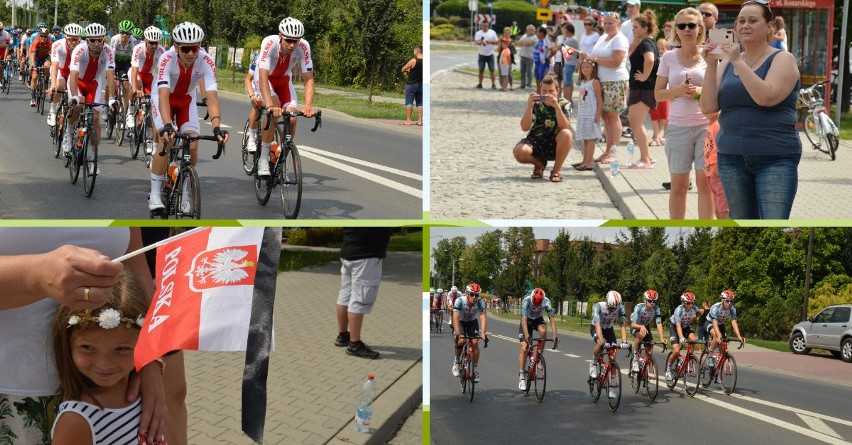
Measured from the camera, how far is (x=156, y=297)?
3133 mm

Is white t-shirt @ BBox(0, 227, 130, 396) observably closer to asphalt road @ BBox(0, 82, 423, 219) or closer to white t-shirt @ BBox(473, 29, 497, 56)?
asphalt road @ BBox(0, 82, 423, 219)

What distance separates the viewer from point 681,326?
384 cm

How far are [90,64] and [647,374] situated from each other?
5901 millimetres

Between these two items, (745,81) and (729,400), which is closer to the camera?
(729,400)

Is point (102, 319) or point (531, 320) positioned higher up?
point (102, 319)

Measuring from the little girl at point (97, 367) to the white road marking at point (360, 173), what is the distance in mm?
3588

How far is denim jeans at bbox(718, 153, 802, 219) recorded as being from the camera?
4.44 m

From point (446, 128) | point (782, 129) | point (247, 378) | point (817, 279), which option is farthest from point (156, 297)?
point (446, 128)

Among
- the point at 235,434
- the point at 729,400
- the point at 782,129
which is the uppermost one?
the point at 782,129

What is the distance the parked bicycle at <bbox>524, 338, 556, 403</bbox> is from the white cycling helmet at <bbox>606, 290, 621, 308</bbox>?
0.26 meters

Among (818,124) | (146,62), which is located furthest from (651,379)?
(818,124)

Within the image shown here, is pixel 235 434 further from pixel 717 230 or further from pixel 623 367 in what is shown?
pixel 717 230

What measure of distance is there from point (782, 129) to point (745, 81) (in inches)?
11.3

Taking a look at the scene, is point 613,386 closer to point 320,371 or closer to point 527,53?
point 320,371
